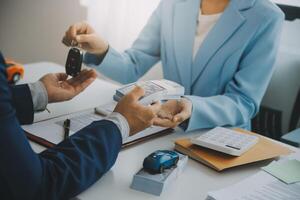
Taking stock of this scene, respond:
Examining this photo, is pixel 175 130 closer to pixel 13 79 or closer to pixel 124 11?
pixel 13 79

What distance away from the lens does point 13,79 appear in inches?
56.7

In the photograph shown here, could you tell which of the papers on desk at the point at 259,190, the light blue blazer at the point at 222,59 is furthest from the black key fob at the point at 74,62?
the papers on desk at the point at 259,190

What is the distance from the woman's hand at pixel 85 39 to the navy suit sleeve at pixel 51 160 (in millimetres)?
511

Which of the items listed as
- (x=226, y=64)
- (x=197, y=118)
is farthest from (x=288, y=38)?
(x=197, y=118)

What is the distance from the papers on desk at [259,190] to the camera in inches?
32.4

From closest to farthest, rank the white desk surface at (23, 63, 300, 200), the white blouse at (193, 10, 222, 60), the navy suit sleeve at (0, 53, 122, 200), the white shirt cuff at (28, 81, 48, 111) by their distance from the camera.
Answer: the navy suit sleeve at (0, 53, 122, 200)
the white desk surface at (23, 63, 300, 200)
the white shirt cuff at (28, 81, 48, 111)
the white blouse at (193, 10, 222, 60)

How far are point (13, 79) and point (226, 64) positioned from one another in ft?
2.42

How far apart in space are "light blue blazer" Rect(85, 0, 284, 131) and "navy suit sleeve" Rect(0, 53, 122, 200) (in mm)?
370

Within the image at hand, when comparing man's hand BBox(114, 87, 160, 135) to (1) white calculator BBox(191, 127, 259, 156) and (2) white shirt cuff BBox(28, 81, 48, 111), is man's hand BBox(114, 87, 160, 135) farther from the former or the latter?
(2) white shirt cuff BBox(28, 81, 48, 111)

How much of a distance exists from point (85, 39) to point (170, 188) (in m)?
0.66

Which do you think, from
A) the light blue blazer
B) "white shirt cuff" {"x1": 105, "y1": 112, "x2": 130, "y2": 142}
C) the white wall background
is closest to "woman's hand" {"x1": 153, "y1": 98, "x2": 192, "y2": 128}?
the light blue blazer

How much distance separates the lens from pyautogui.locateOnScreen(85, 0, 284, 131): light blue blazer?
124 centimetres

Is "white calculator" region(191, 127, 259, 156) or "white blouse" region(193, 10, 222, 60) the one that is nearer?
"white calculator" region(191, 127, 259, 156)

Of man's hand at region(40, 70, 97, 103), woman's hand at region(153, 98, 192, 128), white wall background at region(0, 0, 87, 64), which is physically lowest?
white wall background at region(0, 0, 87, 64)
